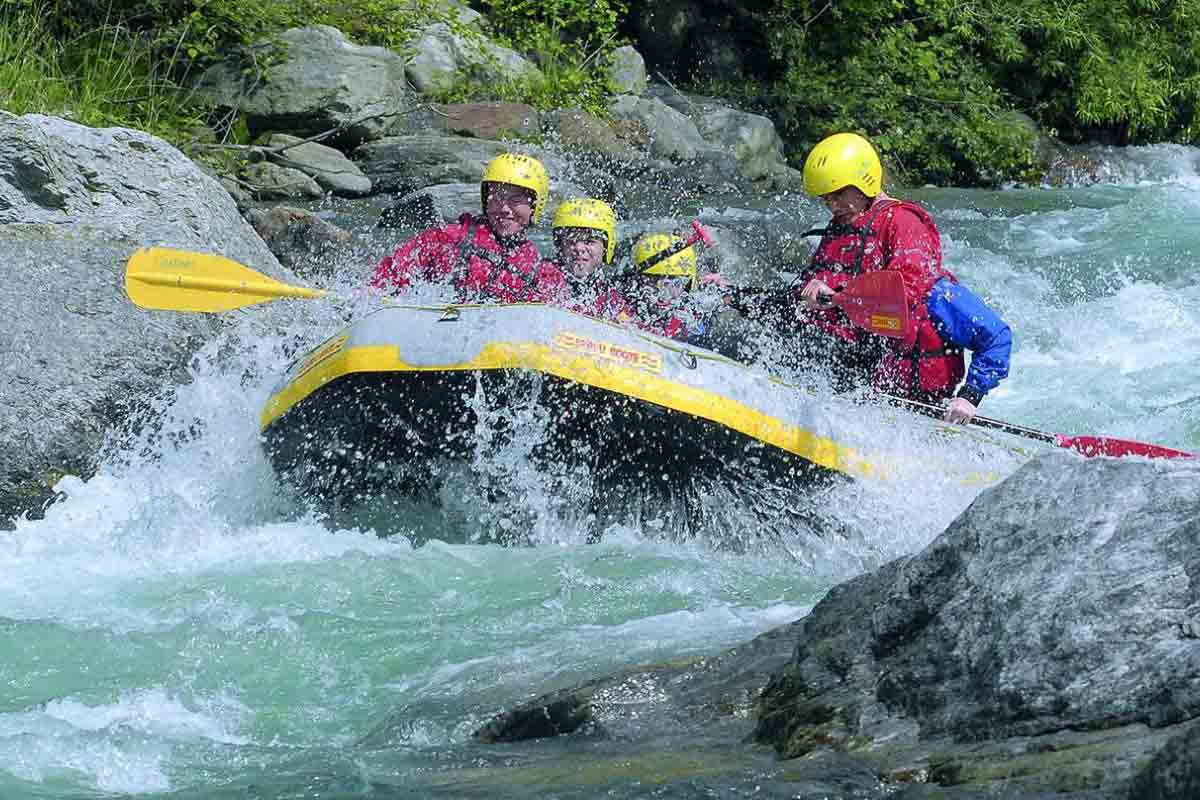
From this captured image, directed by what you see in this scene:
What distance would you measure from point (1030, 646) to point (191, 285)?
4258mm

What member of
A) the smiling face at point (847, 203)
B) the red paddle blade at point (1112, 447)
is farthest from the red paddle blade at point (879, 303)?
the red paddle blade at point (1112, 447)

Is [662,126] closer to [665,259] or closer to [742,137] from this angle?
[742,137]

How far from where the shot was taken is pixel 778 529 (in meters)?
5.66

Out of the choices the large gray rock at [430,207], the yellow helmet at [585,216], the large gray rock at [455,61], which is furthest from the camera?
the large gray rock at [455,61]

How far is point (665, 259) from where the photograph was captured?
646cm

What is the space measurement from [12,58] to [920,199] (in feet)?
26.8

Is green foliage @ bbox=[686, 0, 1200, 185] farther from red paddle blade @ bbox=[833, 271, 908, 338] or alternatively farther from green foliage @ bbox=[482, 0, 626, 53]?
red paddle blade @ bbox=[833, 271, 908, 338]

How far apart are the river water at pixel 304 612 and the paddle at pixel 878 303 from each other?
621 millimetres

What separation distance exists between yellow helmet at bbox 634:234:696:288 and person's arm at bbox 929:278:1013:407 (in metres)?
1.16

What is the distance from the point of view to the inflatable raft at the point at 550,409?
539cm

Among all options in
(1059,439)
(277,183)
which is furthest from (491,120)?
(1059,439)

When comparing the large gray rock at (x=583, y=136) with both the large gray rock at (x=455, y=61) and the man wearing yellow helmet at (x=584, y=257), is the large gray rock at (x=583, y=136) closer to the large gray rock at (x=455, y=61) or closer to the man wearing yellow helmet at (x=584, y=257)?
the large gray rock at (x=455, y=61)

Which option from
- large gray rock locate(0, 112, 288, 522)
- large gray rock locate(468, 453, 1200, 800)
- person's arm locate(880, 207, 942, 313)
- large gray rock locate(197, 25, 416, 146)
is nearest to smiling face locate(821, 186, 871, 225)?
person's arm locate(880, 207, 942, 313)

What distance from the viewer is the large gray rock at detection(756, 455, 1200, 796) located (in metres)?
2.53
